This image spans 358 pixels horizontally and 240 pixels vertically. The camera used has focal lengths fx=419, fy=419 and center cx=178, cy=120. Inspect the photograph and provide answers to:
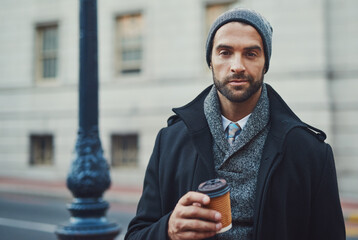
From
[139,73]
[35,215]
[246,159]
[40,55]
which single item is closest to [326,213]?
[246,159]

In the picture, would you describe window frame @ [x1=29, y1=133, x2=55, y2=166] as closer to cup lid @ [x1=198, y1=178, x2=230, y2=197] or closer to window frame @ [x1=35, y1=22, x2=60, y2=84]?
window frame @ [x1=35, y1=22, x2=60, y2=84]

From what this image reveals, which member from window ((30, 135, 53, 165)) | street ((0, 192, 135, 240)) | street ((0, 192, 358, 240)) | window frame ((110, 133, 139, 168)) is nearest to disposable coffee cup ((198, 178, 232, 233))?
street ((0, 192, 358, 240))

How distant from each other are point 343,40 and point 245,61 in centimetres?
1179

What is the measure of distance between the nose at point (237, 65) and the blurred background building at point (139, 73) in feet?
36.4

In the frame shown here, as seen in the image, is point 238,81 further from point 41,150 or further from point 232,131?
point 41,150

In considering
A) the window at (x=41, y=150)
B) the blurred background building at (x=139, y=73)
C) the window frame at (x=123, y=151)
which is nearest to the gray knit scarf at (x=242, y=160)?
the blurred background building at (x=139, y=73)

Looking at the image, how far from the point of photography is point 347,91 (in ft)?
40.8

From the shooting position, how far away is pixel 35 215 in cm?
996

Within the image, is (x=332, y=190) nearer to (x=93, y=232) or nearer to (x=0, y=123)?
(x=93, y=232)

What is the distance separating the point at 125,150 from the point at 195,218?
13.4 metres

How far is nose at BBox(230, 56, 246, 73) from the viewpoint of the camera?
6.21 feet

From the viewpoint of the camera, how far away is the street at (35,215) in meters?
8.04

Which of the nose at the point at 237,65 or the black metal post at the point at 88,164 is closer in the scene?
the nose at the point at 237,65

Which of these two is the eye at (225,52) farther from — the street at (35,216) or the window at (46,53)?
the window at (46,53)
